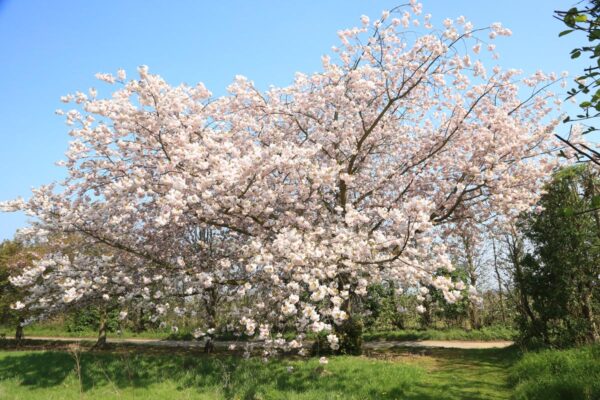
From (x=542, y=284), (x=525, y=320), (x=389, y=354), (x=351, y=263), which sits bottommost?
(x=389, y=354)

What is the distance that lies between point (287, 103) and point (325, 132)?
1.81 meters

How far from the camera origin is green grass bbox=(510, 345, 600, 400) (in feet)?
23.8

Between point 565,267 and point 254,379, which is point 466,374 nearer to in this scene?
point 565,267

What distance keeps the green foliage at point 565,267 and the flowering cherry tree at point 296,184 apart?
5.18ft

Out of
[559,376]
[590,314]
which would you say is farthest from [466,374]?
[590,314]

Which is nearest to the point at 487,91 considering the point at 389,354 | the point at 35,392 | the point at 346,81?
the point at 346,81

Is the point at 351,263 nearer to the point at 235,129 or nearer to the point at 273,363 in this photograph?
the point at 273,363

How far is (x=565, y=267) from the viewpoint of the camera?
12.9 meters

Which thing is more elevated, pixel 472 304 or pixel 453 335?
pixel 472 304

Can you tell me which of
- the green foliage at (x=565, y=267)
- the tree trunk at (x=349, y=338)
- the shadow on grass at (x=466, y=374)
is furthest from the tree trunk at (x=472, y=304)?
the tree trunk at (x=349, y=338)

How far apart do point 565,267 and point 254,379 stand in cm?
1050

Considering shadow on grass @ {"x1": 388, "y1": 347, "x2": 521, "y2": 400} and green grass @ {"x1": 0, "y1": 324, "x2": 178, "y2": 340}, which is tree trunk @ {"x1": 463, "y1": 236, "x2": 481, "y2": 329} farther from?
green grass @ {"x1": 0, "y1": 324, "x2": 178, "y2": 340}

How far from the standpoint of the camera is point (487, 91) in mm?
12648

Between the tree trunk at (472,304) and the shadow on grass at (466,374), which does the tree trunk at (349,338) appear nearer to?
the shadow on grass at (466,374)
